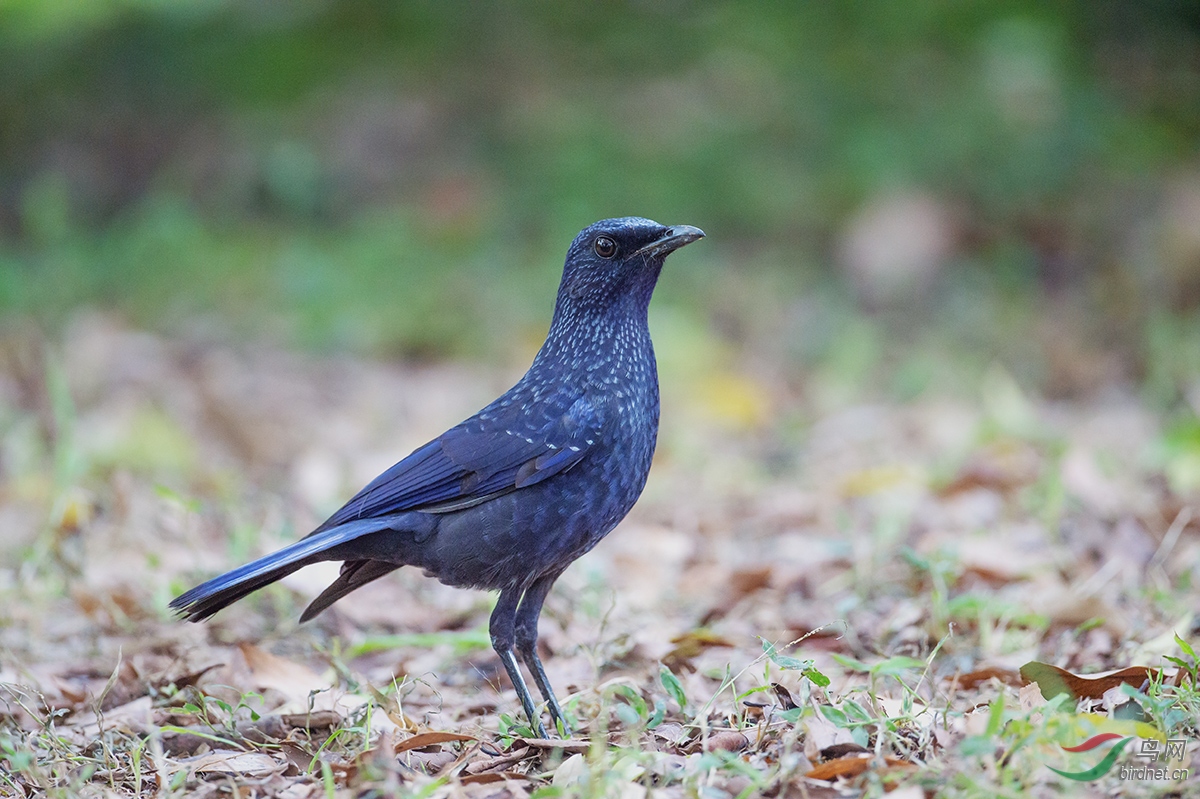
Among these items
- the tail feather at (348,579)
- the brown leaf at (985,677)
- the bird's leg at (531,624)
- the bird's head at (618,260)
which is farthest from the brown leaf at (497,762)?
the bird's head at (618,260)

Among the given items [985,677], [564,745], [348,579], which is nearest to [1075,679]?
[985,677]

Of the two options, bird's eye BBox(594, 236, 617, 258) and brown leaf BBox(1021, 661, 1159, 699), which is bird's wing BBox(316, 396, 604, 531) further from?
brown leaf BBox(1021, 661, 1159, 699)

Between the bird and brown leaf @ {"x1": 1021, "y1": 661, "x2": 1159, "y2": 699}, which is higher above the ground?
the bird

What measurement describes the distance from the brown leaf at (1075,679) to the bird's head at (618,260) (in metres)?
1.46

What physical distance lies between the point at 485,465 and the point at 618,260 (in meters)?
0.73

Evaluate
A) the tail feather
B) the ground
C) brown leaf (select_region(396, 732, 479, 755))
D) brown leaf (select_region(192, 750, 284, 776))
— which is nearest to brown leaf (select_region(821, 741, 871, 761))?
the ground

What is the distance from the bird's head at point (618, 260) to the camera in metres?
3.51

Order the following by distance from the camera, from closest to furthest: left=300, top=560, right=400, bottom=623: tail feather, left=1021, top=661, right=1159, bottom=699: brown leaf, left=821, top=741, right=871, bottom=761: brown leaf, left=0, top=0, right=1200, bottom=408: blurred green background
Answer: left=821, top=741, right=871, bottom=761: brown leaf, left=1021, top=661, right=1159, bottom=699: brown leaf, left=300, top=560, right=400, bottom=623: tail feather, left=0, top=0, right=1200, bottom=408: blurred green background

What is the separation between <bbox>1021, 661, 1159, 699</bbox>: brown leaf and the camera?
9.56 feet

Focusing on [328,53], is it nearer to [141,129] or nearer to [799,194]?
[141,129]

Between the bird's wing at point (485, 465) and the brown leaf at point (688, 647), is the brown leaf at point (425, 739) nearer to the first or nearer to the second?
the bird's wing at point (485, 465)

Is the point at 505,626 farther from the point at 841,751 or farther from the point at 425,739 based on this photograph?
the point at 841,751

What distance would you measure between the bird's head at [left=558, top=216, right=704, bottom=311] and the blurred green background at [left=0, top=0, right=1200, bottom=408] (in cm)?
335

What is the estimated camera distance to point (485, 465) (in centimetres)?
329
